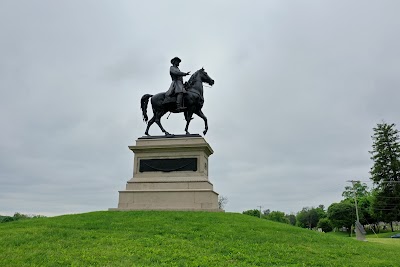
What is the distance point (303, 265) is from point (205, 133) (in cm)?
1082

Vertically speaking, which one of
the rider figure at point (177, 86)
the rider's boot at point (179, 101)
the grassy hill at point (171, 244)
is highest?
the rider figure at point (177, 86)

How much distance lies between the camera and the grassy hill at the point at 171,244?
321 inches

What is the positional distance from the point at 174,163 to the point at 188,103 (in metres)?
3.22

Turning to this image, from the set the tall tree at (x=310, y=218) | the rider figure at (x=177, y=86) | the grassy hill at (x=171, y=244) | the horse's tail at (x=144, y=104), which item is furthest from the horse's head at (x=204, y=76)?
the tall tree at (x=310, y=218)

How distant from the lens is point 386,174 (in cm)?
4622

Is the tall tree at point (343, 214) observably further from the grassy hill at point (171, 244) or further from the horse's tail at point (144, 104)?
the grassy hill at point (171, 244)

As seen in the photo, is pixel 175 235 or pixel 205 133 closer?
pixel 175 235

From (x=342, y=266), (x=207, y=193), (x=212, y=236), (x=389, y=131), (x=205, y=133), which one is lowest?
(x=342, y=266)

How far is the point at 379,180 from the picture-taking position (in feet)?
154

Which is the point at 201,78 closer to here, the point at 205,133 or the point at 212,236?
the point at 205,133

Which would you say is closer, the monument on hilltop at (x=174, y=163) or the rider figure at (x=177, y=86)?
the monument on hilltop at (x=174, y=163)

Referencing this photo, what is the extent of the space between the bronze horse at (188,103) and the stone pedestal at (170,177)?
126 cm

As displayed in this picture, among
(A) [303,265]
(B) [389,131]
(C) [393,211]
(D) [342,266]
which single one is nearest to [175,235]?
(A) [303,265]

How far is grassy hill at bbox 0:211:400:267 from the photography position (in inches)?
321
